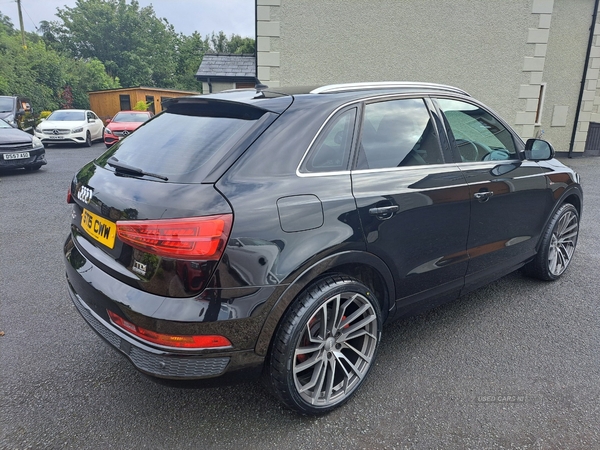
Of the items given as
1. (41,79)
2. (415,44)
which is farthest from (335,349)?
(41,79)

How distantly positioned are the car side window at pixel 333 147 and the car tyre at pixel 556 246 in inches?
89.4

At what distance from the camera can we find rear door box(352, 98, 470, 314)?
2254 mm

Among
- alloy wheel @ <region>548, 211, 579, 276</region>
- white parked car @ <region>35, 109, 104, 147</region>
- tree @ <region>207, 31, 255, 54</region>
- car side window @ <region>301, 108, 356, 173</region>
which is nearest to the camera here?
car side window @ <region>301, 108, 356, 173</region>

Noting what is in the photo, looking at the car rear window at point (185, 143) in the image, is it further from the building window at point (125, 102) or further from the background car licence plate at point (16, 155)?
the building window at point (125, 102)

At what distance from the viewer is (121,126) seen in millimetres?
14156

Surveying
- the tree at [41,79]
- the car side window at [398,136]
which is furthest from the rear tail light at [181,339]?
the tree at [41,79]

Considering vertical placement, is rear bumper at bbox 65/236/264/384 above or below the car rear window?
below

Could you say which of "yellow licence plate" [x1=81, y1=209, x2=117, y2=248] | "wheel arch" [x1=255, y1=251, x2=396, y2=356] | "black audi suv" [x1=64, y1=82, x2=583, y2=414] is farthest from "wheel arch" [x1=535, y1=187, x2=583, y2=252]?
"yellow licence plate" [x1=81, y1=209, x2=117, y2=248]

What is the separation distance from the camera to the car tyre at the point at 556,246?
141 inches

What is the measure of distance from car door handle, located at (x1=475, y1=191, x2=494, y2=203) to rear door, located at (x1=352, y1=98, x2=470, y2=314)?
0.14 m

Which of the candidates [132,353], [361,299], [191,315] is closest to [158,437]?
[132,353]

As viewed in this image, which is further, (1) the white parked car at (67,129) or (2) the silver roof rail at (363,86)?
(1) the white parked car at (67,129)

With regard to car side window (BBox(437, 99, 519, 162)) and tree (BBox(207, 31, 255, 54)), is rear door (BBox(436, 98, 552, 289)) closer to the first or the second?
car side window (BBox(437, 99, 519, 162))

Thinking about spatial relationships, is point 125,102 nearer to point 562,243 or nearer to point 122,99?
point 122,99
